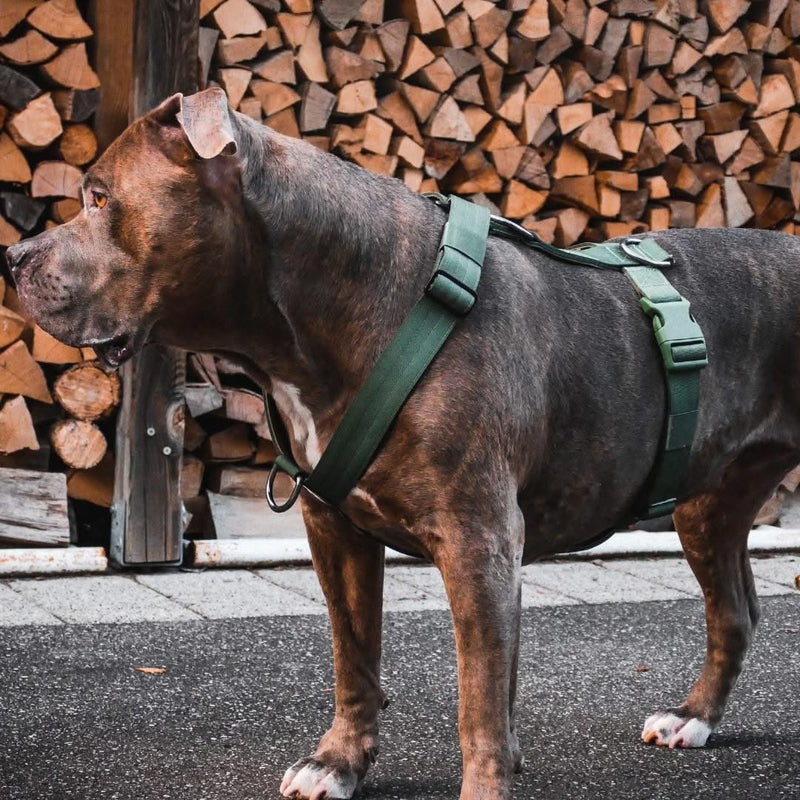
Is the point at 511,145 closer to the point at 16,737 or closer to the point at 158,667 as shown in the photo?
the point at 158,667

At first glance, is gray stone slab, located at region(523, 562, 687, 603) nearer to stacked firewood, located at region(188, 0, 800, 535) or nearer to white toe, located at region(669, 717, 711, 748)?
stacked firewood, located at region(188, 0, 800, 535)

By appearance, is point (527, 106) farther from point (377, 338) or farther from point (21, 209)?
point (377, 338)

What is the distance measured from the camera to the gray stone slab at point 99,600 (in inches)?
168

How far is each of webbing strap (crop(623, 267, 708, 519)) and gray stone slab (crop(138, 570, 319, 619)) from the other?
6.25 feet

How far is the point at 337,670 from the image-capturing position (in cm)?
291

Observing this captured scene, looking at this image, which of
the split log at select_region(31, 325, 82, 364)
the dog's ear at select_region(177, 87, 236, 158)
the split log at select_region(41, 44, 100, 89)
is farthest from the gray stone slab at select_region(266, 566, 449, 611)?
the dog's ear at select_region(177, 87, 236, 158)

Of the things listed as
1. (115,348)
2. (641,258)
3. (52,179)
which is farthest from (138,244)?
(52,179)

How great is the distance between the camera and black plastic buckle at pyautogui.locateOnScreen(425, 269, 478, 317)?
8.14 feet

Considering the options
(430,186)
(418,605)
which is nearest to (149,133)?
(418,605)

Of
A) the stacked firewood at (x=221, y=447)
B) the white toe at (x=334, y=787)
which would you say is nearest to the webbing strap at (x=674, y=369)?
the white toe at (x=334, y=787)

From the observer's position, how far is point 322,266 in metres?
2.49

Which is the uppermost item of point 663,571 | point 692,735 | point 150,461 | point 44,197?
point 44,197

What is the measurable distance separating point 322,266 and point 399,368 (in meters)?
0.25

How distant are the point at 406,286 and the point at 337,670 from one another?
92 centimetres
